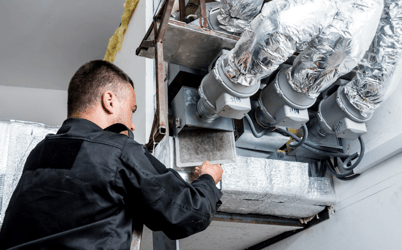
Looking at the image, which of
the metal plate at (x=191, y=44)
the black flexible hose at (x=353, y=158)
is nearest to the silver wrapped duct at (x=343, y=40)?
the metal plate at (x=191, y=44)

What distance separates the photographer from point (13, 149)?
1280 millimetres

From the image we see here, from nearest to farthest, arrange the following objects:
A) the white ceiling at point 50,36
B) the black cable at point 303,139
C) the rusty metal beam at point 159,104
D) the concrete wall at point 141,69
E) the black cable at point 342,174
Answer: the rusty metal beam at point 159,104
the black cable at point 303,139
the black cable at point 342,174
the concrete wall at point 141,69
the white ceiling at point 50,36

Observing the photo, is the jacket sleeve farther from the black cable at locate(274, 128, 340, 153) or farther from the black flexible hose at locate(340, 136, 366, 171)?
the black flexible hose at locate(340, 136, 366, 171)

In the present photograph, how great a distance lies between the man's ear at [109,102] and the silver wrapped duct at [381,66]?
94cm

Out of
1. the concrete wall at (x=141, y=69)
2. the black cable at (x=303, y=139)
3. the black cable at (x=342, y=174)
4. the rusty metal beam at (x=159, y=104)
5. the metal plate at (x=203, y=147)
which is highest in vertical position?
the rusty metal beam at (x=159, y=104)

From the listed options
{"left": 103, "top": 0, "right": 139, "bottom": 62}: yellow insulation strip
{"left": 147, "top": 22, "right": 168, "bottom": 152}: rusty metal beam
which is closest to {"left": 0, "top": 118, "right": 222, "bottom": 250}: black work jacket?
{"left": 147, "top": 22, "right": 168, "bottom": 152}: rusty metal beam

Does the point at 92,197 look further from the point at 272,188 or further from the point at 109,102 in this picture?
the point at 272,188

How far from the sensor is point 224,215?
167 cm

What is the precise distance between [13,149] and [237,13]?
1004 mm

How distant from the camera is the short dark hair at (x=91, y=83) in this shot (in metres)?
0.91

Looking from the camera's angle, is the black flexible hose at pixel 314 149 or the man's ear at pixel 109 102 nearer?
the man's ear at pixel 109 102

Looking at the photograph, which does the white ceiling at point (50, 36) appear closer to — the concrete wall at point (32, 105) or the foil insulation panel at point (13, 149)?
the concrete wall at point (32, 105)

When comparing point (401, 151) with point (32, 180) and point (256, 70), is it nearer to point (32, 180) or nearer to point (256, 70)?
point (256, 70)

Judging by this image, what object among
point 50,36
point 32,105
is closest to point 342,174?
point 50,36
